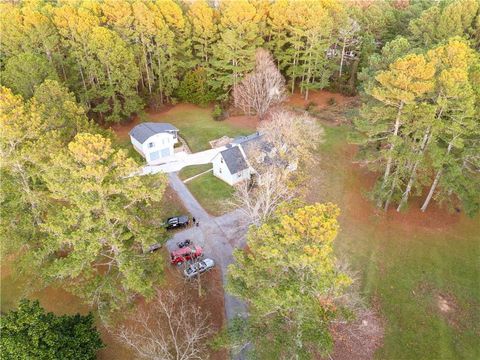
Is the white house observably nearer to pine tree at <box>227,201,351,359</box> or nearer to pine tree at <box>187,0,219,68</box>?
pine tree at <box>187,0,219,68</box>

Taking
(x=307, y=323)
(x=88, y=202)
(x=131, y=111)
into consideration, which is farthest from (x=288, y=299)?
(x=131, y=111)

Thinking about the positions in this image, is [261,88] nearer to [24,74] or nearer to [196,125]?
[196,125]

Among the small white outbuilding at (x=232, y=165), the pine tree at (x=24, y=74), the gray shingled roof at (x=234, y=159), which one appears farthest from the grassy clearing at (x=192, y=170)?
the pine tree at (x=24, y=74)

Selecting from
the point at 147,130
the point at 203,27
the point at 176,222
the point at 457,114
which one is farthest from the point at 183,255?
the point at 203,27

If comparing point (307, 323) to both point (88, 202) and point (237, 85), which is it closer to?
point (88, 202)

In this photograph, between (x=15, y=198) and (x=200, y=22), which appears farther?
(x=200, y=22)

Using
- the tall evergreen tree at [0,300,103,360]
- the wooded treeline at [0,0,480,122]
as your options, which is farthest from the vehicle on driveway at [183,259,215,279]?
the wooded treeline at [0,0,480,122]
